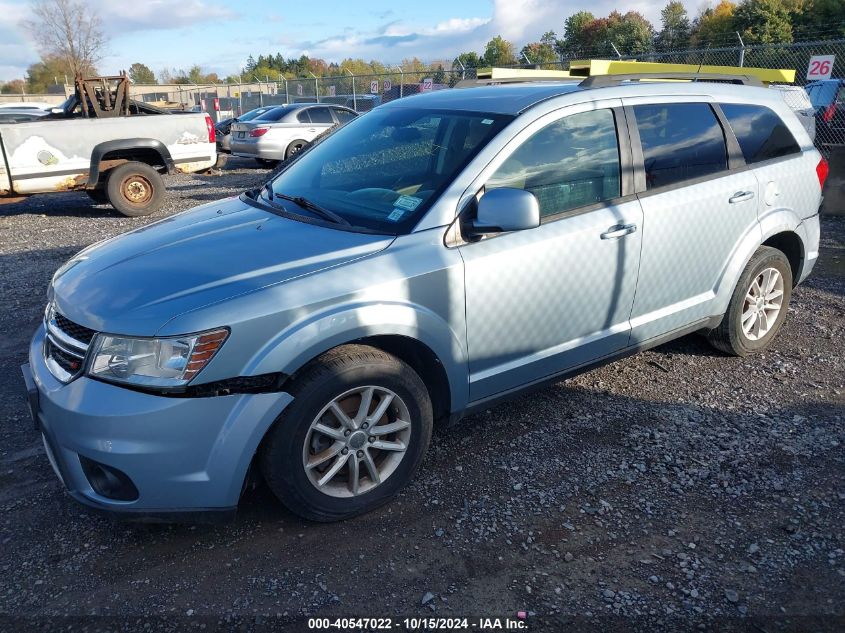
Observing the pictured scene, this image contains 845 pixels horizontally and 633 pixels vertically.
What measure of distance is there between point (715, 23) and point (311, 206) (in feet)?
156

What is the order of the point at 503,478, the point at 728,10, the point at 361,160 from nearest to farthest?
the point at 503,478
the point at 361,160
the point at 728,10

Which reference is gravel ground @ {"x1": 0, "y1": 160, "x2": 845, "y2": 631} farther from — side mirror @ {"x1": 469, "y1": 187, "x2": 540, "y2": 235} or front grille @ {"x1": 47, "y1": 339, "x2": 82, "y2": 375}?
side mirror @ {"x1": 469, "y1": 187, "x2": 540, "y2": 235}

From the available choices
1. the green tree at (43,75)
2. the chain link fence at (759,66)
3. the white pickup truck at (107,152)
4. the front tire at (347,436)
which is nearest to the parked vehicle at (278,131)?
the chain link fence at (759,66)

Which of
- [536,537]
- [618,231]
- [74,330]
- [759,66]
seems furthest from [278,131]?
[536,537]

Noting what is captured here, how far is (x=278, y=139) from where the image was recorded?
15.5 m

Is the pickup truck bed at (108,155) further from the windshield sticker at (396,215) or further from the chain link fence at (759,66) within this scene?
the windshield sticker at (396,215)

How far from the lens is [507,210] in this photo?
2965mm

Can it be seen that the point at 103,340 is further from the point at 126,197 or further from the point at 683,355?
the point at 126,197

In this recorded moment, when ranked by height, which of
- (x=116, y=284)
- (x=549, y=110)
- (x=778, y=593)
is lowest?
(x=778, y=593)

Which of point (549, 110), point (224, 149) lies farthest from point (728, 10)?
point (549, 110)

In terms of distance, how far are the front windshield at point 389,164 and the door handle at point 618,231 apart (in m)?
0.80

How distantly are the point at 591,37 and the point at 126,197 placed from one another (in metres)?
51.5

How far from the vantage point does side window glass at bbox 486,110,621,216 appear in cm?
334

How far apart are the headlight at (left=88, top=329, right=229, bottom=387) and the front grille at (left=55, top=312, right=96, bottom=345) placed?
21 cm
